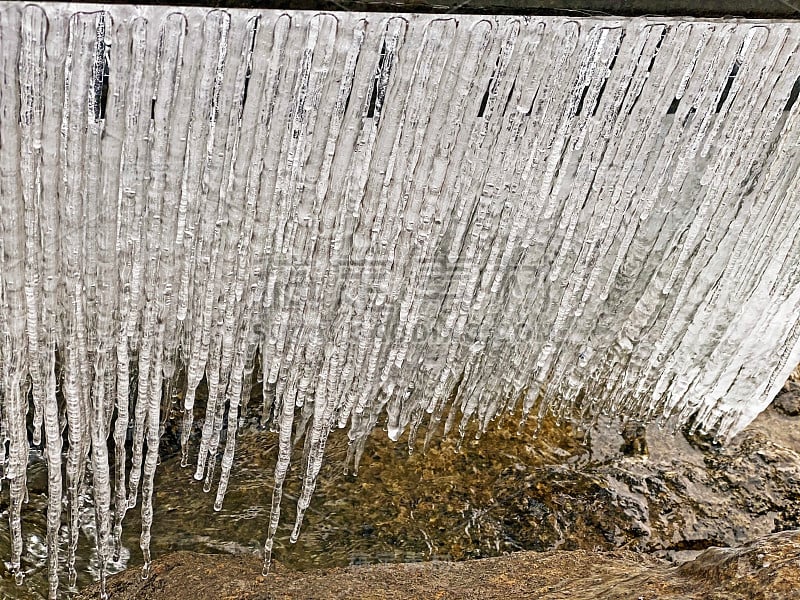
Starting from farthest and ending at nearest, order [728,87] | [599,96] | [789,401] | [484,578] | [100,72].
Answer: [789,401] → [484,578] → [728,87] → [599,96] → [100,72]

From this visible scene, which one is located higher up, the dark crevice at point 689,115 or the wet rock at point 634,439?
the dark crevice at point 689,115

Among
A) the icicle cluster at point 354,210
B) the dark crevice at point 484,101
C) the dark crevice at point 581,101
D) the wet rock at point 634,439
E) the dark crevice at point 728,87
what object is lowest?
the wet rock at point 634,439

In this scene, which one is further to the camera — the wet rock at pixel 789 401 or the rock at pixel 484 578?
the wet rock at pixel 789 401

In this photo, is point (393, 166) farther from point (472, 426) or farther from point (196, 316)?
point (472, 426)

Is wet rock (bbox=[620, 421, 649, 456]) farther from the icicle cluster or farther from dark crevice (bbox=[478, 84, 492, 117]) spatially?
dark crevice (bbox=[478, 84, 492, 117])

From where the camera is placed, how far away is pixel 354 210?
3158mm

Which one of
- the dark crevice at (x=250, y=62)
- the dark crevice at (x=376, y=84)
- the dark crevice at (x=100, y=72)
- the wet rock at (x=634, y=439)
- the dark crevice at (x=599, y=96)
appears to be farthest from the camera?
the wet rock at (x=634, y=439)

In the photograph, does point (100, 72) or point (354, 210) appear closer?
point (100, 72)

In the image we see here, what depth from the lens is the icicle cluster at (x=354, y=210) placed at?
2695mm

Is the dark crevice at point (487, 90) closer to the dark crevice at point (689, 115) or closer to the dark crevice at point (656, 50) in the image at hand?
the dark crevice at point (656, 50)

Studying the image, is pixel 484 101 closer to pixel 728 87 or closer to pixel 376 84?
pixel 376 84

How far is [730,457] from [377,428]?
6.19 feet

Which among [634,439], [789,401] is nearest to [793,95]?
[634,439]

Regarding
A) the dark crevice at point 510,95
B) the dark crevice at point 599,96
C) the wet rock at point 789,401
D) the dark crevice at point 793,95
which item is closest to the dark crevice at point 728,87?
the dark crevice at point 793,95
